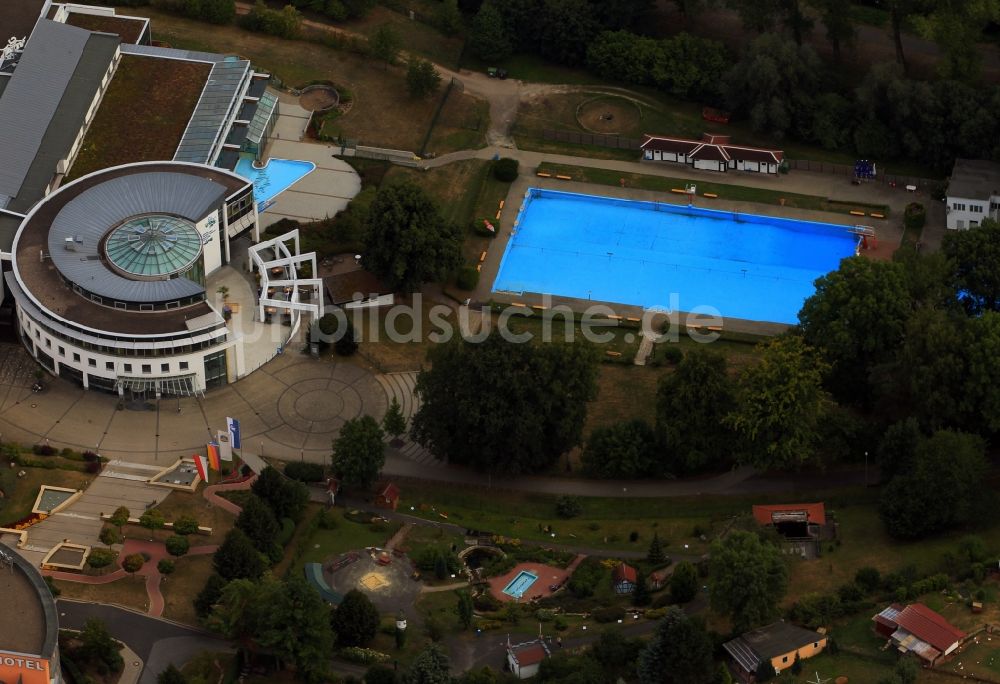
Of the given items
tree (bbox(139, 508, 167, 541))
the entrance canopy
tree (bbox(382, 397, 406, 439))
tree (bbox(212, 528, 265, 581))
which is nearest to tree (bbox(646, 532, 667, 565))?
tree (bbox(382, 397, 406, 439))

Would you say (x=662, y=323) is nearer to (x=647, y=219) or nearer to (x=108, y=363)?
(x=647, y=219)

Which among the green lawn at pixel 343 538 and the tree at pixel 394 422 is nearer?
the green lawn at pixel 343 538

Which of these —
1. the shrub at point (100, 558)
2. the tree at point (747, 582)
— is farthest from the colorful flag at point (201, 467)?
the tree at point (747, 582)

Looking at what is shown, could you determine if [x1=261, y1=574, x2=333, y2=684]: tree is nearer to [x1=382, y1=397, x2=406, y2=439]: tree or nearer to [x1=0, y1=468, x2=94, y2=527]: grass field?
[x1=0, y1=468, x2=94, y2=527]: grass field

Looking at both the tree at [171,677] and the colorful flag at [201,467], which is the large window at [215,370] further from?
the tree at [171,677]

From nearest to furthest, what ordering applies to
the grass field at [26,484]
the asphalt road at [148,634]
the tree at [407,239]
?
1. the asphalt road at [148,634]
2. the grass field at [26,484]
3. the tree at [407,239]

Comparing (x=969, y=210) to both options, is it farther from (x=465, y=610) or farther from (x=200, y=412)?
(x=200, y=412)
